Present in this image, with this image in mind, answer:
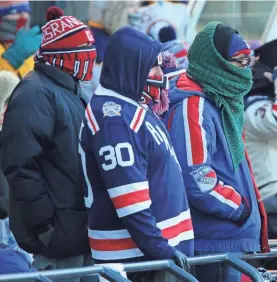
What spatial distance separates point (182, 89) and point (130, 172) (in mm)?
973

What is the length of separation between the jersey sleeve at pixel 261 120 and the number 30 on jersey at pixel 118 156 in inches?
88.4

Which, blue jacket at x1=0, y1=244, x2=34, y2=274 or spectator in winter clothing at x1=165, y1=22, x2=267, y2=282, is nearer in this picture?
blue jacket at x1=0, y1=244, x2=34, y2=274

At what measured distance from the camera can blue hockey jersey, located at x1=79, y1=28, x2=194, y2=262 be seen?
4676 millimetres

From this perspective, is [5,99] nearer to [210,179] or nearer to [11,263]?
[210,179]

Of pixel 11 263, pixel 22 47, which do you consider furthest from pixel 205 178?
pixel 22 47

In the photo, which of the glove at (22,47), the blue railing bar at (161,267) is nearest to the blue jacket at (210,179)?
the blue railing bar at (161,267)

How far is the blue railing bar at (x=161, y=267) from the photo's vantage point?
14.3 feet

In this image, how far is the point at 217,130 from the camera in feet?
17.7

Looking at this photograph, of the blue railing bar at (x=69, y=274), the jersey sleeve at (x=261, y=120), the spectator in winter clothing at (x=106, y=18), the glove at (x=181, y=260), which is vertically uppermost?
the blue railing bar at (x=69, y=274)

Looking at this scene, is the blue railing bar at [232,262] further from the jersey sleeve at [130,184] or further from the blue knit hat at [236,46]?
the blue knit hat at [236,46]

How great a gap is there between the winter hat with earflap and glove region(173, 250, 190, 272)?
1.49 metres

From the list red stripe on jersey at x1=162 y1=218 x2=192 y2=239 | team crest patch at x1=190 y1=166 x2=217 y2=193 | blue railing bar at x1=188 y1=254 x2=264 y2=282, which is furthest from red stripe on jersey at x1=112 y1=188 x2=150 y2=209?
team crest patch at x1=190 y1=166 x2=217 y2=193

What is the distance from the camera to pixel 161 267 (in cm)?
446

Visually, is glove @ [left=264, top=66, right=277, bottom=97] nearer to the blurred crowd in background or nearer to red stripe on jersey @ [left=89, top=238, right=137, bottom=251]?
the blurred crowd in background
